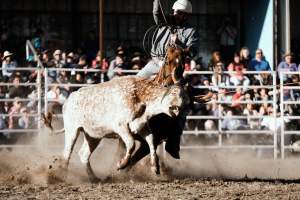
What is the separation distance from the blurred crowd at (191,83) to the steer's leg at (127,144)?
5053 millimetres

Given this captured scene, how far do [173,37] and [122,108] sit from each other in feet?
3.50

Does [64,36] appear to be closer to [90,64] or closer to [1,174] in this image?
[90,64]

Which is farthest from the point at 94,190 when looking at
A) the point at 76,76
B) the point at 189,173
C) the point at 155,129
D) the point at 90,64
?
the point at 90,64

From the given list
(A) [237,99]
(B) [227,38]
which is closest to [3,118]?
(A) [237,99]

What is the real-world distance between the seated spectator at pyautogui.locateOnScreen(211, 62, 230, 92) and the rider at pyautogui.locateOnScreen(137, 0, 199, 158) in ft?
15.0

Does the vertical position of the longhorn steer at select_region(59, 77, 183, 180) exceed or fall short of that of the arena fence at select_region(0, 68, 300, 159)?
it exceeds it

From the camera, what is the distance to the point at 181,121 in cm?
942

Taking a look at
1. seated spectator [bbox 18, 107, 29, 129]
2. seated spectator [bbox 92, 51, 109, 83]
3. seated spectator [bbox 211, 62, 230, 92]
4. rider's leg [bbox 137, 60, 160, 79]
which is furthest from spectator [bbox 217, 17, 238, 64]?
rider's leg [bbox 137, 60, 160, 79]

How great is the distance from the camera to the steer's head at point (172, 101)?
8.84 metres

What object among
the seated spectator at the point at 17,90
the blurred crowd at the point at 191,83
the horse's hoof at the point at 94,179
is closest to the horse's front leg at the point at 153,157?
the horse's hoof at the point at 94,179

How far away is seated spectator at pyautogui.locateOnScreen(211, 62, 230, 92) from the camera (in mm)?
14469

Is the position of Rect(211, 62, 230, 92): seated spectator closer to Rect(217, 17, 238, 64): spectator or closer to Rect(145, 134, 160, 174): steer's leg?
Rect(217, 17, 238, 64): spectator

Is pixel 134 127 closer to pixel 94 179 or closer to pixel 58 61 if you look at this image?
pixel 94 179

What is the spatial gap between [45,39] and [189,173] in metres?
7.58
